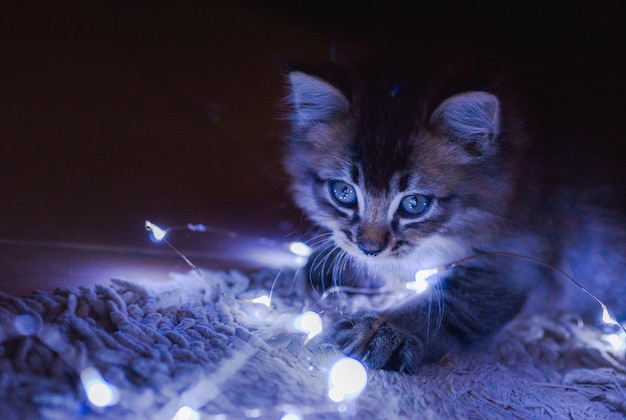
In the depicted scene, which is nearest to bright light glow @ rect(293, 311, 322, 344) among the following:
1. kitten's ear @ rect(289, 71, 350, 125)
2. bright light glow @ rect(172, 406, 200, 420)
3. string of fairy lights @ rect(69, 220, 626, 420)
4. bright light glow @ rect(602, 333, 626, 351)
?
string of fairy lights @ rect(69, 220, 626, 420)

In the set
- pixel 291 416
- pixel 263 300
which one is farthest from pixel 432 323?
pixel 291 416

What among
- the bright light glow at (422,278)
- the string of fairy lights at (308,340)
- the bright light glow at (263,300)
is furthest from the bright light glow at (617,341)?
the bright light glow at (263,300)

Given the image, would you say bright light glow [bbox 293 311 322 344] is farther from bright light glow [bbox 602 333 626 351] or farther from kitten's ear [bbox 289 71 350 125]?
bright light glow [bbox 602 333 626 351]

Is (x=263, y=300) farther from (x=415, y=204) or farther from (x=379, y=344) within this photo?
(x=415, y=204)

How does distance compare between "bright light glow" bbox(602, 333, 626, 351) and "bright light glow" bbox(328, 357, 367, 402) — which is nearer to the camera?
"bright light glow" bbox(328, 357, 367, 402)

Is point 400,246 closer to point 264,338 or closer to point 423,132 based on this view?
point 423,132
